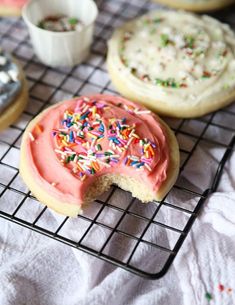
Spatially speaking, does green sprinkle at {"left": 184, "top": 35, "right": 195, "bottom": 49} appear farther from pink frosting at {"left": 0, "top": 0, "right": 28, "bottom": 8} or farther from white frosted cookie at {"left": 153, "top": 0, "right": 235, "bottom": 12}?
pink frosting at {"left": 0, "top": 0, "right": 28, "bottom": 8}

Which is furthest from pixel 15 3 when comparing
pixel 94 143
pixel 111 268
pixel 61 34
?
pixel 111 268

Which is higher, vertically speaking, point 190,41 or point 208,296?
point 190,41

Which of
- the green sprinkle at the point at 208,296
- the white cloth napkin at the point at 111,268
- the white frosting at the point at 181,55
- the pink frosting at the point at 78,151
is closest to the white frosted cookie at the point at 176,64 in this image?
the white frosting at the point at 181,55

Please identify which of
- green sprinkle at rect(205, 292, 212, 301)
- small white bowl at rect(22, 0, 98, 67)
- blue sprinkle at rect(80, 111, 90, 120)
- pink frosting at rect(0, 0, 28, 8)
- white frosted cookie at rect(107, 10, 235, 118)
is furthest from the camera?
pink frosting at rect(0, 0, 28, 8)

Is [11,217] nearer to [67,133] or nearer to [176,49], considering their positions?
[67,133]

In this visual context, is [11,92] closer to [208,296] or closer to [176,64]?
[176,64]

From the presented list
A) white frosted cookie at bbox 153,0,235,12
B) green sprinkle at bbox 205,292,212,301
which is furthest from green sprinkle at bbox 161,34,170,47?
green sprinkle at bbox 205,292,212,301

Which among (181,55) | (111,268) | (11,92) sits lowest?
(111,268)
